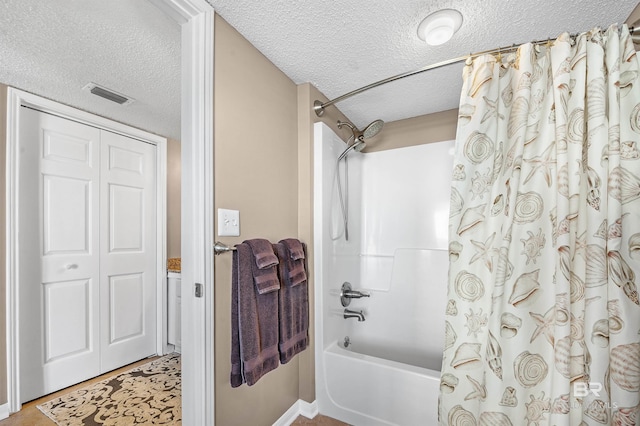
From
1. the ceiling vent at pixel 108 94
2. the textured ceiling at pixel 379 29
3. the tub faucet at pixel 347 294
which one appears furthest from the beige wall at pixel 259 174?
the ceiling vent at pixel 108 94

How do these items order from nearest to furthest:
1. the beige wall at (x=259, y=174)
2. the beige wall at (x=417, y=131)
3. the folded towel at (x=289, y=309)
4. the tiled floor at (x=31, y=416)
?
the beige wall at (x=259, y=174) → the folded towel at (x=289, y=309) → the tiled floor at (x=31, y=416) → the beige wall at (x=417, y=131)

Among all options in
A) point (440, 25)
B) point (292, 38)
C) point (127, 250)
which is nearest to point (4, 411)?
point (127, 250)

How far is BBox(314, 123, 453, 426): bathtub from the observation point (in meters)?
1.65

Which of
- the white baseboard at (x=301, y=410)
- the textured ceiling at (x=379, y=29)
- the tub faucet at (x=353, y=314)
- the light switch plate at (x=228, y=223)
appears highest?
the textured ceiling at (x=379, y=29)

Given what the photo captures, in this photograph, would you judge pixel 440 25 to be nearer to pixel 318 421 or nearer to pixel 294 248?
pixel 294 248

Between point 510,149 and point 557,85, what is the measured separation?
25cm

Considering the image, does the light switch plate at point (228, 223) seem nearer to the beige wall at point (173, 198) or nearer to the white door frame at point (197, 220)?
the white door frame at point (197, 220)

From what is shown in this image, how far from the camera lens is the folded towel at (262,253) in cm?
133

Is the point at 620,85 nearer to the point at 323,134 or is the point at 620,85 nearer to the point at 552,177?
the point at 552,177

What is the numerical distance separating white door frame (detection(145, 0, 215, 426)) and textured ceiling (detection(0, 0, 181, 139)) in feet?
1.03

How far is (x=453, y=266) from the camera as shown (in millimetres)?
1146

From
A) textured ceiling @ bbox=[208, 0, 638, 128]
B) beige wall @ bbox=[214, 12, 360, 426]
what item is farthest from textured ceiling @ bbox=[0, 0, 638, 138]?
beige wall @ bbox=[214, 12, 360, 426]

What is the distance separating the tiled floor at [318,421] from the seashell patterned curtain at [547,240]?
2.73 ft

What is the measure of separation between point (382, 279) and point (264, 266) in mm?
1416
